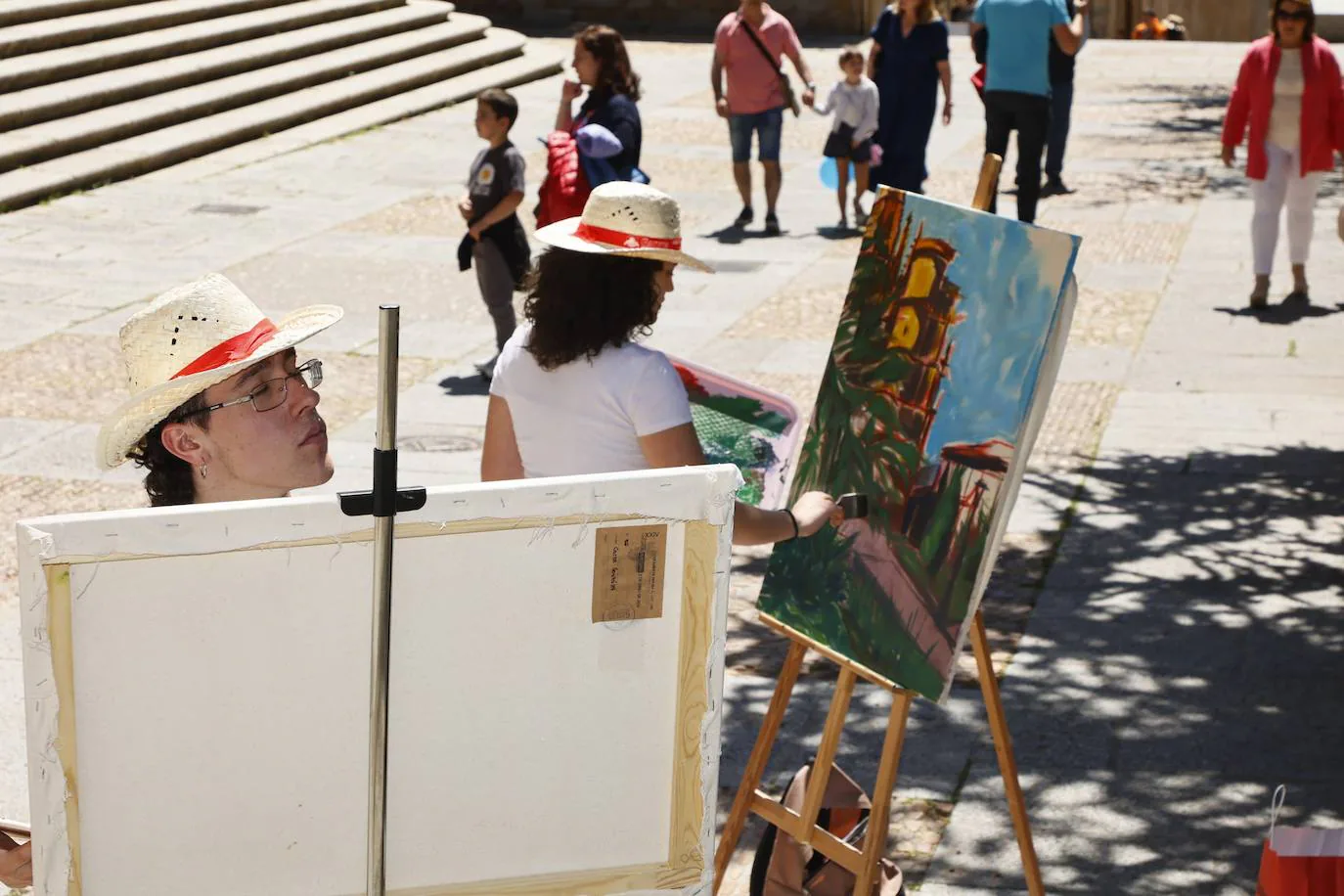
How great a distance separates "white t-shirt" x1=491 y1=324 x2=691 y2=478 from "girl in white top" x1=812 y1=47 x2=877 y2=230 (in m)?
9.45

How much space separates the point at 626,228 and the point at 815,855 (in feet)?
5.38

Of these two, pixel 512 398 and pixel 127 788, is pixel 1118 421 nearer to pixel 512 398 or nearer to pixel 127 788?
pixel 512 398

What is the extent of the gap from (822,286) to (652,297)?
8102mm

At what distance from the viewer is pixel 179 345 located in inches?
129

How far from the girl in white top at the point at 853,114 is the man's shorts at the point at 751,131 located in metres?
0.44

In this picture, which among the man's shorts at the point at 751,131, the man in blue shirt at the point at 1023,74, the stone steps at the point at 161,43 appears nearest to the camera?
the man in blue shirt at the point at 1023,74

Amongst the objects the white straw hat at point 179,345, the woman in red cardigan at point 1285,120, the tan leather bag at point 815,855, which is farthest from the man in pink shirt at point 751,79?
the white straw hat at point 179,345

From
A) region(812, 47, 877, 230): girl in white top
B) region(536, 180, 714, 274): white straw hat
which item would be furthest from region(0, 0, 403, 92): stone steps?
region(536, 180, 714, 274): white straw hat

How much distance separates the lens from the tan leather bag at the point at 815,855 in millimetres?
4461

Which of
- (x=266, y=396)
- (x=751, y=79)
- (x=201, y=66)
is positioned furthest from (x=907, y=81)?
(x=266, y=396)

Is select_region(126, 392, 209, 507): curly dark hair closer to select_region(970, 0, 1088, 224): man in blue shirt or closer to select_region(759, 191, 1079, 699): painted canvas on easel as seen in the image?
select_region(759, 191, 1079, 699): painted canvas on easel

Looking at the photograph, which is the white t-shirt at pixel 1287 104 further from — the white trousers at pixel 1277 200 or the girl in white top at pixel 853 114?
the girl in white top at pixel 853 114

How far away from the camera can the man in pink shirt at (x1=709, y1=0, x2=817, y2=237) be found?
13688mm

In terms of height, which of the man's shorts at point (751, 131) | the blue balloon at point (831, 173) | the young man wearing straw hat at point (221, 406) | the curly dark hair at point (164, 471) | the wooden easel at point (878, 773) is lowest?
the wooden easel at point (878, 773)
